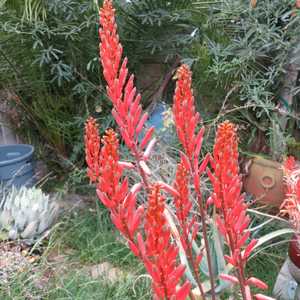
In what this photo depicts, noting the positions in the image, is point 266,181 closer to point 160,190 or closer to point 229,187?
point 229,187

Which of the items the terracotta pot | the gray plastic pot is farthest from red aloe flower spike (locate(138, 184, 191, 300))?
the gray plastic pot

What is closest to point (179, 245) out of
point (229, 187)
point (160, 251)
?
point (229, 187)

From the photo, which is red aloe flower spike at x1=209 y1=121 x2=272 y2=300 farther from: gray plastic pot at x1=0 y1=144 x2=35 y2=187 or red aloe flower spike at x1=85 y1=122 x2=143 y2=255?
gray plastic pot at x1=0 y1=144 x2=35 y2=187

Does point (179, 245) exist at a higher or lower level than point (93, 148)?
lower

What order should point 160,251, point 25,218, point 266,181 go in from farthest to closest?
point 266,181 < point 25,218 < point 160,251

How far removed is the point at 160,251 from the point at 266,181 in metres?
2.11

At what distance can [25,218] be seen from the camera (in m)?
2.34

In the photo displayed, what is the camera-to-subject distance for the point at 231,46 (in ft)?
8.85

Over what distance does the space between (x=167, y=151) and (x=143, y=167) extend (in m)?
1.73

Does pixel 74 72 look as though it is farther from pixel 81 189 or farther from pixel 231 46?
pixel 231 46

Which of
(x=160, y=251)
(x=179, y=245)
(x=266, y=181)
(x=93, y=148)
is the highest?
(x=93, y=148)

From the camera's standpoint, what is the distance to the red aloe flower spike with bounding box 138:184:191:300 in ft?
1.97

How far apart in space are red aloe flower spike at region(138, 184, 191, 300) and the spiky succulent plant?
1.76 m

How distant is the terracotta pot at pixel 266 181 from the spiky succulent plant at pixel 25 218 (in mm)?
1157
